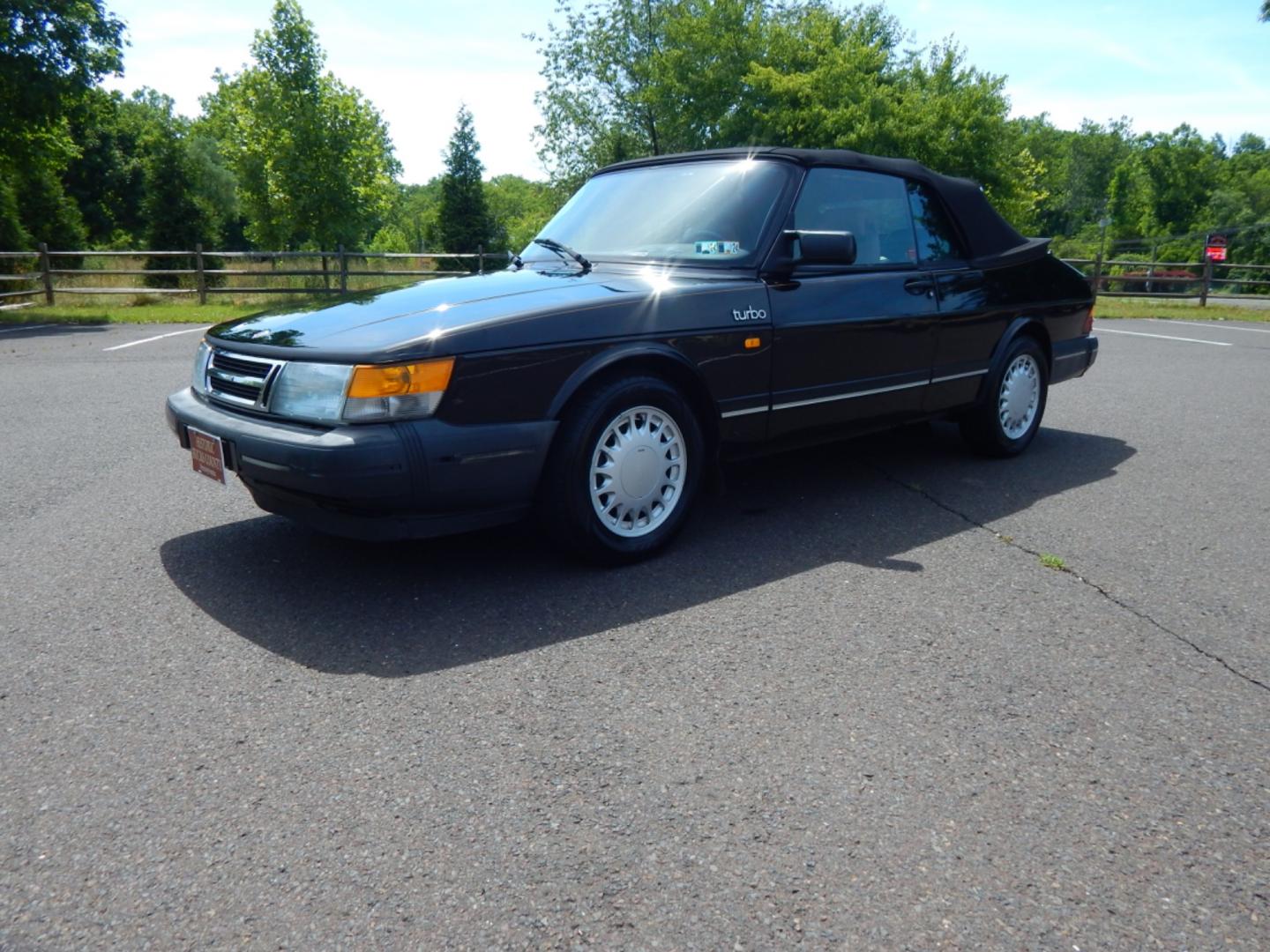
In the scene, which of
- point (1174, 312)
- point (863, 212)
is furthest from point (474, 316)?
point (1174, 312)

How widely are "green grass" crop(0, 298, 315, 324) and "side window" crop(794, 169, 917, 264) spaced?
12682mm

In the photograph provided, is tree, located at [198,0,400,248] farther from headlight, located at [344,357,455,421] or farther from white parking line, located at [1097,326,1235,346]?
headlight, located at [344,357,455,421]

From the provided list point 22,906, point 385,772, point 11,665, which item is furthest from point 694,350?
point 22,906

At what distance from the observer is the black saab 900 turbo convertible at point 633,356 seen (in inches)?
128

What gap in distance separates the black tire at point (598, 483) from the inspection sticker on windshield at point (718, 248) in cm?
72

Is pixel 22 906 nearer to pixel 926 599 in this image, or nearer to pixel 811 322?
pixel 926 599

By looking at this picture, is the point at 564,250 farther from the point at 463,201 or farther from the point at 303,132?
the point at 463,201

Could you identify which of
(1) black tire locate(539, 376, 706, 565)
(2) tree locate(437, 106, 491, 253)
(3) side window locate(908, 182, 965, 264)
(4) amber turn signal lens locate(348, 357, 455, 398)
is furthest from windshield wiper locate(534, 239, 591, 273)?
→ (2) tree locate(437, 106, 491, 253)

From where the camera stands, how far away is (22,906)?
6.14 ft

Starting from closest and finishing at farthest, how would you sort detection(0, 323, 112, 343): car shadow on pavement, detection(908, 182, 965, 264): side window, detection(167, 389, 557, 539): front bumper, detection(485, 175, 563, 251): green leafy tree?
detection(167, 389, 557, 539): front bumper, detection(908, 182, 965, 264): side window, detection(0, 323, 112, 343): car shadow on pavement, detection(485, 175, 563, 251): green leafy tree

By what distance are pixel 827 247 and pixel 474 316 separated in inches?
59.7

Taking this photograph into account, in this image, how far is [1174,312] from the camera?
2161 centimetres

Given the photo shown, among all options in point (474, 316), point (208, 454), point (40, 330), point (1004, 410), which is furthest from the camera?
point (40, 330)

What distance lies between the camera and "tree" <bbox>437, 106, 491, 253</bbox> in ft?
205
